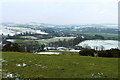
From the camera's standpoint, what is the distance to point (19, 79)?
12453 mm

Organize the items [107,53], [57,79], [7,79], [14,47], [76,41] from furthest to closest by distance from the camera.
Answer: [76,41]
[14,47]
[107,53]
[57,79]
[7,79]

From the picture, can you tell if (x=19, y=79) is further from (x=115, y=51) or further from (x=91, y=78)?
(x=115, y=51)

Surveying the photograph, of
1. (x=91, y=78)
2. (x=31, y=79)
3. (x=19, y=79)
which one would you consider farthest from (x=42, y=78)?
(x=91, y=78)

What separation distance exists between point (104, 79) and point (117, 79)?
1.42m

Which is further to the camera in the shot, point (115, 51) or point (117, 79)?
point (115, 51)

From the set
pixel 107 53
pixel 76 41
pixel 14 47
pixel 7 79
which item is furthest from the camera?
pixel 76 41

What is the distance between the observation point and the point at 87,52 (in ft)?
145

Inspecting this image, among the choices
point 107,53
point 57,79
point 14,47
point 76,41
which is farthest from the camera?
point 76,41

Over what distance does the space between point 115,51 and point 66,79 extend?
1332 inches

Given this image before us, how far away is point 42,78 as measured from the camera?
13.4 metres

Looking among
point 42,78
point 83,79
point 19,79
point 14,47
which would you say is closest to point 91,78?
point 83,79

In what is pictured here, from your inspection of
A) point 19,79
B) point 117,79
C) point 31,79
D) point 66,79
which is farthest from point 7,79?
point 117,79

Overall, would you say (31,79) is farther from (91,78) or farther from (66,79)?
(91,78)

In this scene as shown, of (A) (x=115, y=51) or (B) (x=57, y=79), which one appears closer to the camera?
(B) (x=57, y=79)
